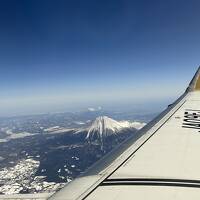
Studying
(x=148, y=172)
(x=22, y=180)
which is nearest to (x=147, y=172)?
(x=148, y=172)


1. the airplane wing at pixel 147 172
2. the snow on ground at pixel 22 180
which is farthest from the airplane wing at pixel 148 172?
the snow on ground at pixel 22 180

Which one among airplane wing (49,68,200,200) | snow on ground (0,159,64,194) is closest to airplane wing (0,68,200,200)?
airplane wing (49,68,200,200)

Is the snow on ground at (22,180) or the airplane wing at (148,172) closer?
the airplane wing at (148,172)

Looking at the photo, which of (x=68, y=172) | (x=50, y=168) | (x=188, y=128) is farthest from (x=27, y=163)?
(x=188, y=128)

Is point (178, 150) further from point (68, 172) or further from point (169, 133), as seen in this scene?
point (68, 172)

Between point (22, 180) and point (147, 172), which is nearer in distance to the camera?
point (147, 172)

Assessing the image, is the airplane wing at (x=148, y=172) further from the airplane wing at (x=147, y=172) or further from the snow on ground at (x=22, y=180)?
the snow on ground at (x=22, y=180)

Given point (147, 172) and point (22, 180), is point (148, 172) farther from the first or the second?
point (22, 180)

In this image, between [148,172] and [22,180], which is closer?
[148,172]

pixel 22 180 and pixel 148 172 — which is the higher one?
pixel 148 172
